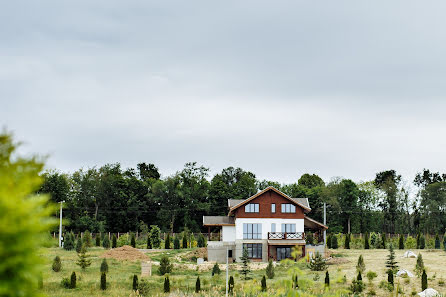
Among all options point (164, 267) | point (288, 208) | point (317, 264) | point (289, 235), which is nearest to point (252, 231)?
point (289, 235)

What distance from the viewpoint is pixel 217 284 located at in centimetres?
2831

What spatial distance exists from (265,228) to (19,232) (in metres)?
41.3

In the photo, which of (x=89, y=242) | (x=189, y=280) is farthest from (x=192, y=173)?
(x=189, y=280)

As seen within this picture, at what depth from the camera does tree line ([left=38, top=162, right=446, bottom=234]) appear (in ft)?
208

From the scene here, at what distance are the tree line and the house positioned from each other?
19.7 m

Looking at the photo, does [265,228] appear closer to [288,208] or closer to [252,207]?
[252,207]

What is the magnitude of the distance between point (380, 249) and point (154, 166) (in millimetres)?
40651

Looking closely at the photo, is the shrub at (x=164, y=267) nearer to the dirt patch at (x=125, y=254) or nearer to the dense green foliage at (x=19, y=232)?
the dirt patch at (x=125, y=254)

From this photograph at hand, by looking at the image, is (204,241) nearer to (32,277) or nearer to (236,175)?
(236,175)

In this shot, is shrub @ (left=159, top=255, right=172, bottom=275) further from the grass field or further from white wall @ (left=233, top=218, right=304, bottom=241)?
white wall @ (left=233, top=218, right=304, bottom=241)

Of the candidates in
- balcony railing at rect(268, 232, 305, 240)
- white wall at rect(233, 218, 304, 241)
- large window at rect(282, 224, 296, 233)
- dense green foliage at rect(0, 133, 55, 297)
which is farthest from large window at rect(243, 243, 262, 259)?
dense green foliage at rect(0, 133, 55, 297)

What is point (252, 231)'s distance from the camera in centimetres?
4331

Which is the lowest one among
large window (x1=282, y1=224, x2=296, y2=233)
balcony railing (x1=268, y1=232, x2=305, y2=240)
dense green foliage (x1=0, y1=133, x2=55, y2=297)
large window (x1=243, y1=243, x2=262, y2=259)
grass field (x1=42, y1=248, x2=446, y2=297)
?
grass field (x1=42, y1=248, x2=446, y2=297)

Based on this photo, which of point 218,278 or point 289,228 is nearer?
point 218,278
